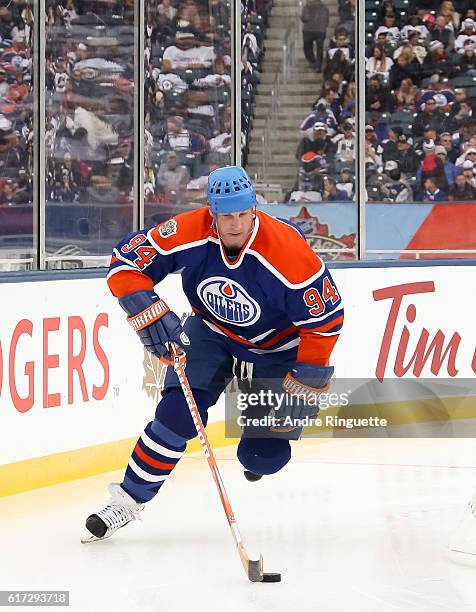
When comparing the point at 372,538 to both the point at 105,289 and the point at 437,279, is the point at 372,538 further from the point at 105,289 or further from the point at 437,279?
the point at 437,279

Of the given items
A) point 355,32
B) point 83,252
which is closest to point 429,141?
point 355,32

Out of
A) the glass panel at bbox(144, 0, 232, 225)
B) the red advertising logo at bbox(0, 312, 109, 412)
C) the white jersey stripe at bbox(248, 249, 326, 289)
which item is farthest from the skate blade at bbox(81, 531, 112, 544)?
the glass panel at bbox(144, 0, 232, 225)

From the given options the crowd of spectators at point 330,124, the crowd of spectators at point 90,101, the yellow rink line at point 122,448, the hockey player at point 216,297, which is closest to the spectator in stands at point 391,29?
the crowd of spectators at point 330,124

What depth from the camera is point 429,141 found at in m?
7.50

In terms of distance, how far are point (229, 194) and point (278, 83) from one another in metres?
3.77

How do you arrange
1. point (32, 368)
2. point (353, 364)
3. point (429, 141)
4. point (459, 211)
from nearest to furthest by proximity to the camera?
point (32, 368) < point (353, 364) < point (459, 211) < point (429, 141)

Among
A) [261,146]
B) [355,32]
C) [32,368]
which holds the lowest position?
[32,368]

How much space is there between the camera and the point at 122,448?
4922 mm

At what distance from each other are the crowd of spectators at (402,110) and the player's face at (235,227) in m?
3.11

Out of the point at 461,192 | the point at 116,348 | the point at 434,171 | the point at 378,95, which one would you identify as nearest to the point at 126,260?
the point at 116,348

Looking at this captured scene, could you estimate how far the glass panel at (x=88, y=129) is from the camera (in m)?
5.39

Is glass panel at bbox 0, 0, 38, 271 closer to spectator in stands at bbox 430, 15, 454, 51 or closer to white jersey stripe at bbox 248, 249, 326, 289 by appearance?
white jersey stripe at bbox 248, 249, 326, 289

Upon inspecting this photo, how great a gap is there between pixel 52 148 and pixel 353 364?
5.60ft

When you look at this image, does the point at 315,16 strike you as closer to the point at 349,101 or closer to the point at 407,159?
the point at 349,101
